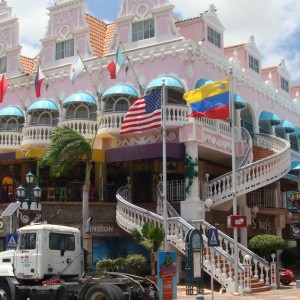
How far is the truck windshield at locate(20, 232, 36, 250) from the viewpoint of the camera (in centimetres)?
1808

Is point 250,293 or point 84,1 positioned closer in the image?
point 250,293

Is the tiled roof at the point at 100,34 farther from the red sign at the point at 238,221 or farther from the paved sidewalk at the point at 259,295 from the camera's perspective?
the paved sidewalk at the point at 259,295

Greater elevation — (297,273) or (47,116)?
(47,116)

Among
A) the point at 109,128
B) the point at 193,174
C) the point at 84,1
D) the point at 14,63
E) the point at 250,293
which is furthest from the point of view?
the point at 14,63

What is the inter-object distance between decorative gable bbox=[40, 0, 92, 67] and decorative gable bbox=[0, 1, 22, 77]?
2172 mm

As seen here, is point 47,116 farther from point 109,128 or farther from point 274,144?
point 274,144

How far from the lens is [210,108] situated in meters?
23.6

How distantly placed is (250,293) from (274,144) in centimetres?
1365

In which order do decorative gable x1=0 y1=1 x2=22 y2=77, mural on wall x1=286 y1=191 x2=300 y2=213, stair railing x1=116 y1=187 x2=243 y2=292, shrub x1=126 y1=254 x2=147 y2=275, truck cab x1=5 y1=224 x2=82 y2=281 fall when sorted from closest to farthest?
truck cab x1=5 y1=224 x2=82 y2=281, stair railing x1=116 y1=187 x2=243 y2=292, shrub x1=126 y1=254 x2=147 y2=275, decorative gable x1=0 y1=1 x2=22 y2=77, mural on wall x1=286 y1=191 x2=300 y2=213

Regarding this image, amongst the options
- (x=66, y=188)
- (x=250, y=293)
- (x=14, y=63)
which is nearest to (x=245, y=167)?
(x=250, y=293)

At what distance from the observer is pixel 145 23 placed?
31.2 m

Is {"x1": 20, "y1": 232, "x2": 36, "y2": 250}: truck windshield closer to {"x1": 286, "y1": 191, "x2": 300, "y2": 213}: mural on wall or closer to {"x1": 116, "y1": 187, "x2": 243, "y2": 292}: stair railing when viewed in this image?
{"x1": 116, "y1": 187, "x2": 243, "y2": 292}: stair railing

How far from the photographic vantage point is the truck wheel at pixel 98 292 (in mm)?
15805

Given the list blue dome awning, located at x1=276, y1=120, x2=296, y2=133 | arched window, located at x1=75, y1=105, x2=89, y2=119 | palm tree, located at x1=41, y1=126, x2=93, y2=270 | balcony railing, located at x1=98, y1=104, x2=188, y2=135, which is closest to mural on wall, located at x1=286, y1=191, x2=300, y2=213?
blue dome awning, located at x1=276, y1=120, x2=296, y2=133
